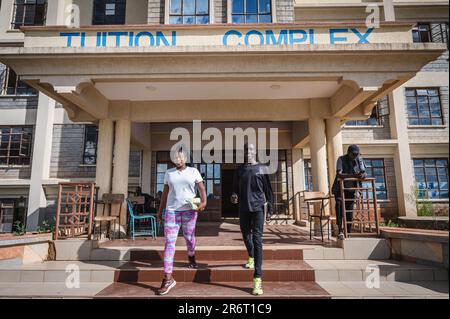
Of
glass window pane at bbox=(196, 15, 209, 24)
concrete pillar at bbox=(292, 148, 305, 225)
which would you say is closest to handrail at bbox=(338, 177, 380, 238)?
concrete pillar at bbox=(292, 148, 305, 225)

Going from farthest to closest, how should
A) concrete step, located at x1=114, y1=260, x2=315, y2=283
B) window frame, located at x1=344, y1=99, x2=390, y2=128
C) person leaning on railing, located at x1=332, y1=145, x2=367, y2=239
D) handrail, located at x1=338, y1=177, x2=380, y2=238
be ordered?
window frame, located at x1=344, y1=99, x2=390, y2=128 < person leaning on railing, located at x1=332, y1=145, x2=367, y2=239 < handrail, located at x1=338, y1=177, x2=380, y2=238 < concrete step, located at x1=114, y1=260, x2=315, y2=283

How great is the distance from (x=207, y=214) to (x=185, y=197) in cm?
676

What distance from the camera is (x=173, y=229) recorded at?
3615 mm

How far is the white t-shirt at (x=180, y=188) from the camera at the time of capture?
12.0 ft

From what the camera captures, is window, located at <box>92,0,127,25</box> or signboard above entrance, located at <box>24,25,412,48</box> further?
window, located at <box>92,0,127,25</box>

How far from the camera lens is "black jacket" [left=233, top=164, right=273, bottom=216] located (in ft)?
11.6

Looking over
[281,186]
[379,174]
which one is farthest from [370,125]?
[281,186]

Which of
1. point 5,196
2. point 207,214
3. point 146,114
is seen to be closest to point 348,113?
point 146,114

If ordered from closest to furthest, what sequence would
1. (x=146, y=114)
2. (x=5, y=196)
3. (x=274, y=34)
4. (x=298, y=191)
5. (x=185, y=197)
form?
(x=185, y=197), (x=274, y=34), (x=146, y=114), (x=298, y=191), (x=5, y=196)

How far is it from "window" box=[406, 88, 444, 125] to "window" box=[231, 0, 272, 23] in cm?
844

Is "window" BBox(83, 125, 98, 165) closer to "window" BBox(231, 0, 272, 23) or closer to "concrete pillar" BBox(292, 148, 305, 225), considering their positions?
"window" BBox(231, 0, 272, 23)
